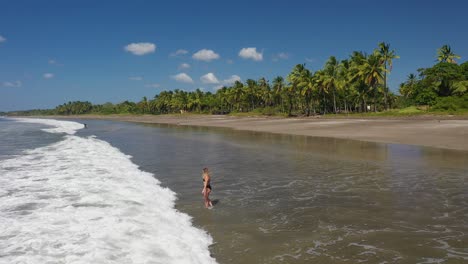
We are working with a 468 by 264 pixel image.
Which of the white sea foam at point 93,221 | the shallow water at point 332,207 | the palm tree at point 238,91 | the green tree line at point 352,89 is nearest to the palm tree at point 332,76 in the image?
the green tree line at point 352,89

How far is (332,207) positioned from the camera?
1016 cm

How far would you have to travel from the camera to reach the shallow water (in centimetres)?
705

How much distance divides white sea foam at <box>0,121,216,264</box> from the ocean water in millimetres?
31

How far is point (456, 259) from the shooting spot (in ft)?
21.3

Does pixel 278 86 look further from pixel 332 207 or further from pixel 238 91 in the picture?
pixel 332 207

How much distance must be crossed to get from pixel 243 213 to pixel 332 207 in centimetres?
254

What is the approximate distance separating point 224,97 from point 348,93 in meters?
48.5

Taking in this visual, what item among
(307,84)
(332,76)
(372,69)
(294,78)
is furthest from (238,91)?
(372,69)

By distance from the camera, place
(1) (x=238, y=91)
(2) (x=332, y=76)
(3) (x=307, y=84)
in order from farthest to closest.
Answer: (1) (x=238, y=91) < (3) (x=307, y=84) < (2) (x=332, y=76)

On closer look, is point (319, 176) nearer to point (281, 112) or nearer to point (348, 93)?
point (348, 93)

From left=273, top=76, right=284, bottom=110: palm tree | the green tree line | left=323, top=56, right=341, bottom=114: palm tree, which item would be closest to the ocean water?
the green tree line

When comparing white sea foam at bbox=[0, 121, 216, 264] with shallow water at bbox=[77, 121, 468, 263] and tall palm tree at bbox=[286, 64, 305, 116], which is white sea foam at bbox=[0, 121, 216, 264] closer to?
shallow water at bbox=[77, 121, 468, 263]

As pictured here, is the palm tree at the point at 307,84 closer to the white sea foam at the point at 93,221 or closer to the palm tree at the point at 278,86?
the palm tree at the point at 278,86

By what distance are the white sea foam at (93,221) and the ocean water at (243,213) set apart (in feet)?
0.10
